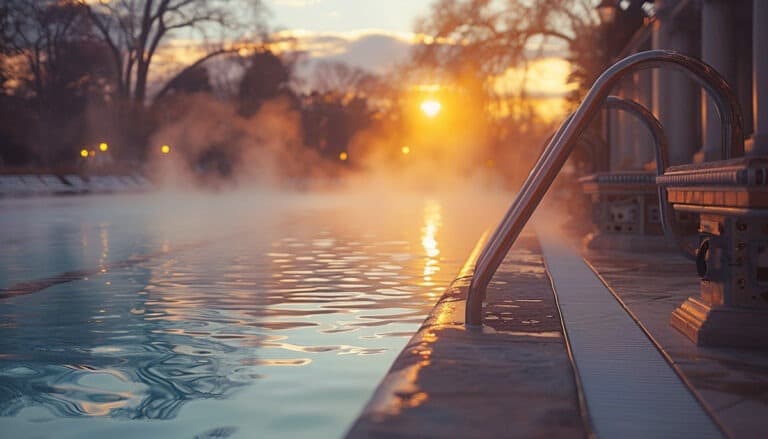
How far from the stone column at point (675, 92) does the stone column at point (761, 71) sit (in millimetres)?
6010

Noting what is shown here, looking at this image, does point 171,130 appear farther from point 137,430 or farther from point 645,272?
point 137,430

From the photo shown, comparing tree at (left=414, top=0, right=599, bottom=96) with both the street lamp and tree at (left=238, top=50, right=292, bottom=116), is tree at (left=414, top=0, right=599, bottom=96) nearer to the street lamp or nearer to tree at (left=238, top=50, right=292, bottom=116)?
the street lamp

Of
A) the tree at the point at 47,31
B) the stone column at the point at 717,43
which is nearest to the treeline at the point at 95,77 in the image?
the tree at the point at 47,31

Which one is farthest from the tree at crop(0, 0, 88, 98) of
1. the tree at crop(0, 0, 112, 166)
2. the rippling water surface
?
the rippling water surface

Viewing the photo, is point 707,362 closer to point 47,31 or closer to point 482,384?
point 482,384

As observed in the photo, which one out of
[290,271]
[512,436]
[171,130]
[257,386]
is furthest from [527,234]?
[171,130]

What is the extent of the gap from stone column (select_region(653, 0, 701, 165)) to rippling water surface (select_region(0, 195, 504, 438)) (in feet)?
21.9

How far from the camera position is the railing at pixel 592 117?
5566 millimetres

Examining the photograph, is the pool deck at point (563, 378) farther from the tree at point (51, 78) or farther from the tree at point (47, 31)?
the tree at point (47, 31)

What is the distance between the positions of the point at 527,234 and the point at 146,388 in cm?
1212

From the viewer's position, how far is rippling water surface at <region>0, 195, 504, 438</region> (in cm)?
425

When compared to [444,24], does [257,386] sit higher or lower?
lower

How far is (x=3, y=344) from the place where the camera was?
599 centimetres

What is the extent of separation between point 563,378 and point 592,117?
1917 millimetres
